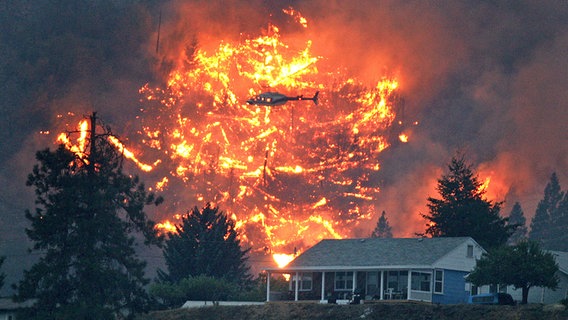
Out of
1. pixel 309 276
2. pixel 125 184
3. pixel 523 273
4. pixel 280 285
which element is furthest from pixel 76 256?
pixel 280 285

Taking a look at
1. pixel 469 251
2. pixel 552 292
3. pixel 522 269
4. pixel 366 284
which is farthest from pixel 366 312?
pixel 552 292

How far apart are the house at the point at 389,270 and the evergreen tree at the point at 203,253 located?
30476 millimetres

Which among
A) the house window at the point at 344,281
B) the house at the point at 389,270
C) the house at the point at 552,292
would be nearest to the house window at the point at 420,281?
the house at the point at 389,270

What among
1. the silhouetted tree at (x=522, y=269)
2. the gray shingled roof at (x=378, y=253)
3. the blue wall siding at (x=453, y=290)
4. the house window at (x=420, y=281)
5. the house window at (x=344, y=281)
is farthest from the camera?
the house window at (x=344, y=281)

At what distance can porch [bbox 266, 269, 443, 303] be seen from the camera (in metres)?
102

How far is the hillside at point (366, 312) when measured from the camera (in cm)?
8331

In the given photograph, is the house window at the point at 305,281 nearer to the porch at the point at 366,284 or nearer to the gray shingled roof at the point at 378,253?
the porch at the point at 366,284

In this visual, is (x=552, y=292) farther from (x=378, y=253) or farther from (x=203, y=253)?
(x=203, y=253)

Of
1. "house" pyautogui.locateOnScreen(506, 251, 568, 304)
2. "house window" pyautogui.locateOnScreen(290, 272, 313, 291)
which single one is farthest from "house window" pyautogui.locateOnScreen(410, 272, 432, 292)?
"house" pyautogui.locateOnScreen(506, 251, 568, 304)

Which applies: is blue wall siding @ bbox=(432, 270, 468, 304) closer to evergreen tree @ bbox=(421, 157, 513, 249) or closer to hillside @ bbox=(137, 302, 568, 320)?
hillside @ bbox=(137, 302, 568, 320)

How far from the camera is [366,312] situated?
93438 mm

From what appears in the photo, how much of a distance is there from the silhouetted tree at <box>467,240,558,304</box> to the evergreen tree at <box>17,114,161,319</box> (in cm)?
2934

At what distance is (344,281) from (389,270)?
5713 millimetres

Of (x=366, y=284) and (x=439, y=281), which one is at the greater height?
(x=439, y=281)
